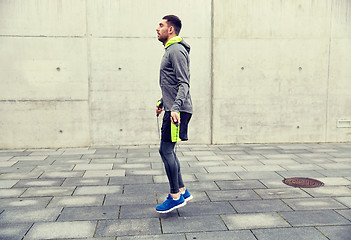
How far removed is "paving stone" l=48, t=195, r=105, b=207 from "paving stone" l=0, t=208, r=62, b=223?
0.58ft

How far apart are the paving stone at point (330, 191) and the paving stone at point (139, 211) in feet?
6.41

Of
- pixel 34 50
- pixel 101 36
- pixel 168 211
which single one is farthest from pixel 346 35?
pixel 34 50

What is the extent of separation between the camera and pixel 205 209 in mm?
3701

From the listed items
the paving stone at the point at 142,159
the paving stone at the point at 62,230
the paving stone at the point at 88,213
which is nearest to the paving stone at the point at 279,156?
the paving stone at the point at 142,159

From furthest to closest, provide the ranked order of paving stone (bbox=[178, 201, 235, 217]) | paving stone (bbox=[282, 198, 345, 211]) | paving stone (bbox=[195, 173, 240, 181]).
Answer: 1. paving stone (bbox=[195, 173, 240, 181])
2. paving stone (bbox=[282, 198, 345, 211])
3. paving stone (bbox=[178, 201, 235, 217])

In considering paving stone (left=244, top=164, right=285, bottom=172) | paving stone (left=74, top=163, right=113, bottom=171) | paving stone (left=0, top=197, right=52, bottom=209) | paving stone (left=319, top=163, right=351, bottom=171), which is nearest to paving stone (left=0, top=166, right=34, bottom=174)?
paving stone (left=74, top=163, right=113, bottom=171)

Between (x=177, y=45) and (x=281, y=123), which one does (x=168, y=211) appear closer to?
(x=177, y=45)

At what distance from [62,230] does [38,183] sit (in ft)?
5.97

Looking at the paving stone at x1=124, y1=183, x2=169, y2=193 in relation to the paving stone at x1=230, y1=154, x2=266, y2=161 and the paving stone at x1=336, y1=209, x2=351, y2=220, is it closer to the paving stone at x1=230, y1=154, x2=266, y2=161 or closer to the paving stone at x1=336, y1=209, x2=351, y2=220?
the paving stone at x1=336, y1=209, x2=351, y2=220

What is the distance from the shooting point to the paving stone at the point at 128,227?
309cm

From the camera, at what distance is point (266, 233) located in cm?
307

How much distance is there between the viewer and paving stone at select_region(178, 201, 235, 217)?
3.58 m

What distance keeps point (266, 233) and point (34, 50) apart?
6.36m

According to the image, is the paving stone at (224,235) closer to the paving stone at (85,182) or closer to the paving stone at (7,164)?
the paving stone at (85,182)
